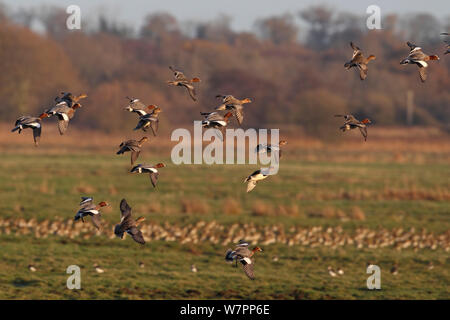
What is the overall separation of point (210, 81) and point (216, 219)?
46362 mm

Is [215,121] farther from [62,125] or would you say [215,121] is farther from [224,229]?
[224,229]

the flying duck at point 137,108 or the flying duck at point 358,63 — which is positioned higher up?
the flying duck at point 358,63

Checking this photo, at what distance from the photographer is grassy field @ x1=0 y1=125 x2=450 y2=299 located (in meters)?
15.9

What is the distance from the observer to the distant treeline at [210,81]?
5872 centimetres

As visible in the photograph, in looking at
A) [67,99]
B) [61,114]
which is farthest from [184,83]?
[61,114]

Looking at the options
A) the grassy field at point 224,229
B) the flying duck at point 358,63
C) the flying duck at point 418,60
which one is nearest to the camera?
the flying duck at point 418,60

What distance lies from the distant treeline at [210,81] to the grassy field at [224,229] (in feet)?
53.2

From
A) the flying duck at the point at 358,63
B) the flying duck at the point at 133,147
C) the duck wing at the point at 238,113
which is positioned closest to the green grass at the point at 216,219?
the flying duck at the point at 133,147

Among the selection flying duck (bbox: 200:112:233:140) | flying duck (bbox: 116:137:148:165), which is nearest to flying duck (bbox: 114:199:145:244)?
flying duck (bbox: 116:137:148:165)

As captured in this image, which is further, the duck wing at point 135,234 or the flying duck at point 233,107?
the flying duck at point 233,107

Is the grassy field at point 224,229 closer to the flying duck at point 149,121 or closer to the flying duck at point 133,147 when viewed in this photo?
the flying duck at point 133,147

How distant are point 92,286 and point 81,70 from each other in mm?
64643

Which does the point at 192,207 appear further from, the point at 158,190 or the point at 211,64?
the point at 211,64

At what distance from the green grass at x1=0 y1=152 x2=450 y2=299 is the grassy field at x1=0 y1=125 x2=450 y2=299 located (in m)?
0.04
